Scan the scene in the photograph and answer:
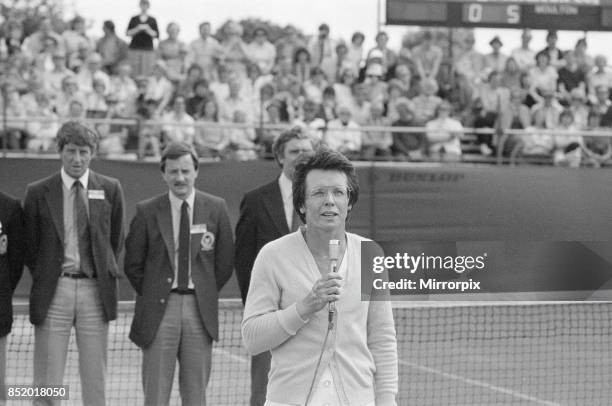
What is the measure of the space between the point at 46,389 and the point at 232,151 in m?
9.09

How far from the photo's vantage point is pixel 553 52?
70.0 feet

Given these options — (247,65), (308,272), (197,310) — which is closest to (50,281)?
(197,310)

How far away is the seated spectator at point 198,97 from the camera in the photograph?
1766 centimetres

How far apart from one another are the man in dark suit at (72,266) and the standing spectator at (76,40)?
1117cm

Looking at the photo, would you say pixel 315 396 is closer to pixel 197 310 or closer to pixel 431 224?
pixel 197 310

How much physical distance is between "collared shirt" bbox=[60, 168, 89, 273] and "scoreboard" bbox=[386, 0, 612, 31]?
8057mm

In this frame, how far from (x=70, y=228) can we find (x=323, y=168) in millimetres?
3968

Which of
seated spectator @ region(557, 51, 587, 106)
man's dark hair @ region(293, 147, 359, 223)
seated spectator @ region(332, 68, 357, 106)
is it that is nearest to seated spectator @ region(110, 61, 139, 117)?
seated spectator @ region(332, 68, 357, 106)

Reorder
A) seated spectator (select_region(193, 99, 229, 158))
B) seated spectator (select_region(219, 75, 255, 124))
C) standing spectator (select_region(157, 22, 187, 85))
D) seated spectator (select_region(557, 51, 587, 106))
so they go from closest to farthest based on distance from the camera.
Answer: seated spectator (select_region(193, 99, 229, 158)), seated spectator (select_region(219, 75, 255, 124)), standing spectator (select_region(157, 22, 187, 85)), seated spectator (select_region(557, 51, 587, 106))

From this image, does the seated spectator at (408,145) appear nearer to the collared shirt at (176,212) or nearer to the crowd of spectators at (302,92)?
the crowd of spectators at (302,92)

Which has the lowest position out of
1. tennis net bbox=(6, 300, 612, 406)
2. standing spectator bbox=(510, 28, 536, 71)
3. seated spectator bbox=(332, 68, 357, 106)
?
tennis net bbox=(6, 300, 612, 406)

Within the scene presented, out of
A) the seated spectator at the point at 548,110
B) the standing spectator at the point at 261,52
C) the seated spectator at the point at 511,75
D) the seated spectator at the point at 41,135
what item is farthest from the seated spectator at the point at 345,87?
the seated spectator at the point at 41,135

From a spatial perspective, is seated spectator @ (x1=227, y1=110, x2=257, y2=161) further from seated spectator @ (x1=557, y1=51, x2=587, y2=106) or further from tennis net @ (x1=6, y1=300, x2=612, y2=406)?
seated spectator @ (x1=557, y1=51, x2=587, y2=106)

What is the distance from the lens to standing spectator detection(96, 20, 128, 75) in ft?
63.9
